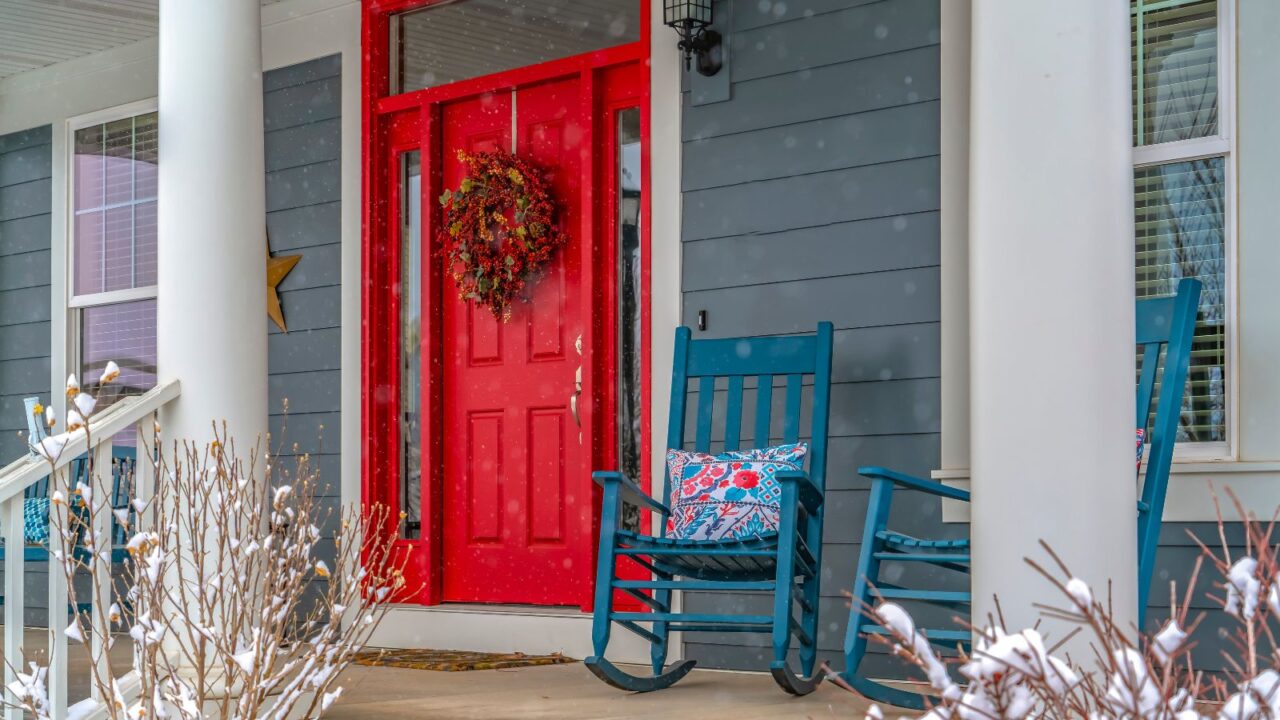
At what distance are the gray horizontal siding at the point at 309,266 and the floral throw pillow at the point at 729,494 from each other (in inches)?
72.4

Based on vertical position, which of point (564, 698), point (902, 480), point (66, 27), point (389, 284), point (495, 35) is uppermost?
point (66, 27)

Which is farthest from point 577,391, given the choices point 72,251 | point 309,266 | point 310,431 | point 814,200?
point 72,251

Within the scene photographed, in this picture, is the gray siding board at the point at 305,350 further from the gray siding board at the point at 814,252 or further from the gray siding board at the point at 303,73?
the gray siding board at the point at 814,252

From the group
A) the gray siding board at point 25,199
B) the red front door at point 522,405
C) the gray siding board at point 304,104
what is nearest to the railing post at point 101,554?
the red front door at point 522,405

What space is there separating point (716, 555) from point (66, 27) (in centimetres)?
414

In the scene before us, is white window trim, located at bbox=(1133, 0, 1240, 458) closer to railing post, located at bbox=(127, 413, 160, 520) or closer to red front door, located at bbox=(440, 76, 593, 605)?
red front door, located at bbox=(440, 76, 593, 605)

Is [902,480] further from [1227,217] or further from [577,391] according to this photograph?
[577,391]

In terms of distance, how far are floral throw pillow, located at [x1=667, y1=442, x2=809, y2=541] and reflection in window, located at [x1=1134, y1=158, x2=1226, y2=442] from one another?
3.38 feet

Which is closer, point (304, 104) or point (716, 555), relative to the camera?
point (716, 555)

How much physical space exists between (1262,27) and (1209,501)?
1.19 metres

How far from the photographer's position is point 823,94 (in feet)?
13.2

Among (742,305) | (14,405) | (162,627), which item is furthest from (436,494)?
(14,405)

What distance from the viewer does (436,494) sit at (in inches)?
194

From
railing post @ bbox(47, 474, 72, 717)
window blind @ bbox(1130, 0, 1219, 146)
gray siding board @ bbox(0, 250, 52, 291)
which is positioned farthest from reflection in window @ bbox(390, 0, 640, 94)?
railing post @ bbox(47, 474, 72, 717)
